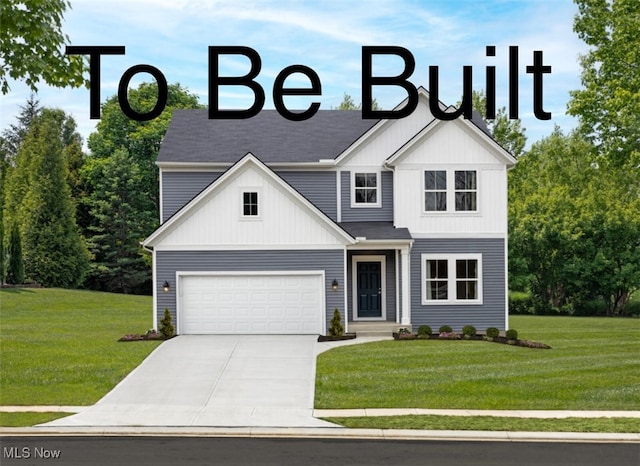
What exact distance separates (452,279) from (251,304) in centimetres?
729

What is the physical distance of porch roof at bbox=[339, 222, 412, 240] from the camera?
28766mm

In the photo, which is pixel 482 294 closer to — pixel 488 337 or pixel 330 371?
pixel 488 337

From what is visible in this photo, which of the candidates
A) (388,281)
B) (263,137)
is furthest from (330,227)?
(263,137)

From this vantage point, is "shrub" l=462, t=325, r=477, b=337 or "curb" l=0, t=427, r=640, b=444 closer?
"curb" l=0, t=427, r=640, b=444

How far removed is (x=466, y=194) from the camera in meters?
29.5

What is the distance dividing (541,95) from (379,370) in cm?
784

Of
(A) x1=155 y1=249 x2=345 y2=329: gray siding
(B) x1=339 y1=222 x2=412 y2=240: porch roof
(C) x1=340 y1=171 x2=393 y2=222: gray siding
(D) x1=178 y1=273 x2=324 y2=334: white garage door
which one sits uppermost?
(C) x1=340 y1=171 x2=393 y2=222: gray siding

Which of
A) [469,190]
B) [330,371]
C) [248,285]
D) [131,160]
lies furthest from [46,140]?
[330,371]

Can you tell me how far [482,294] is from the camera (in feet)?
97.1

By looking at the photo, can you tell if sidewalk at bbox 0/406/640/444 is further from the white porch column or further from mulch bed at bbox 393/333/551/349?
the white porch column

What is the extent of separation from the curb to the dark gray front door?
1593 cm

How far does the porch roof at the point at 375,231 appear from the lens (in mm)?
28766

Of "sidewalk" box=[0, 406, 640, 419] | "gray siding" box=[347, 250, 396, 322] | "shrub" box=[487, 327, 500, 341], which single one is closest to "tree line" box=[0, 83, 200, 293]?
Result: "gray siding" box=[347, 250, 396, 322]

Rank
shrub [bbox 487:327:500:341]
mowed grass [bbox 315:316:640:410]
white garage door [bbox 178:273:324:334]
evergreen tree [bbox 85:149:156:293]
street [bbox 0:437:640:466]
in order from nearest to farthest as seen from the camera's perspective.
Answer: street [bbox 0:437:640:466] < mowed grass [bbox 315:316:640:410] < shrub [bbox 487:327:500:341] < white garage door [bbox 178:273:324:334] < evergreen tree [bbox 85:149:156:293]
